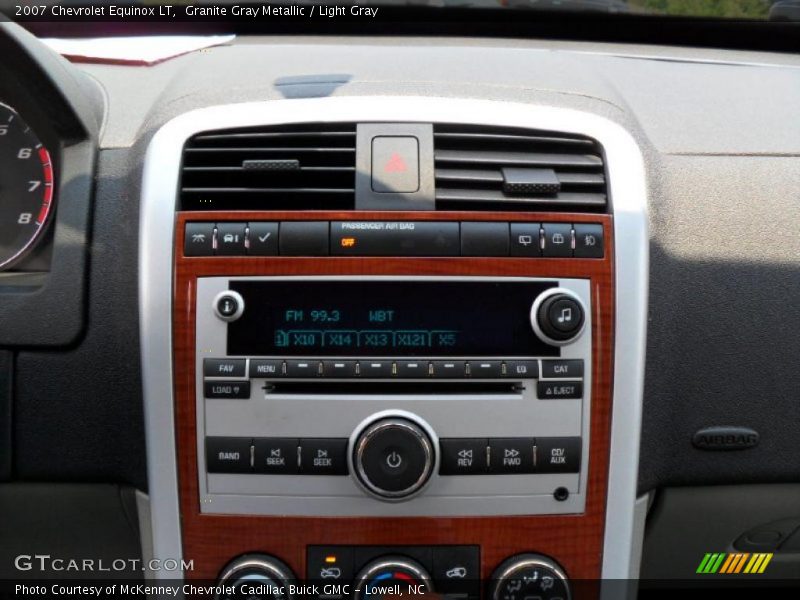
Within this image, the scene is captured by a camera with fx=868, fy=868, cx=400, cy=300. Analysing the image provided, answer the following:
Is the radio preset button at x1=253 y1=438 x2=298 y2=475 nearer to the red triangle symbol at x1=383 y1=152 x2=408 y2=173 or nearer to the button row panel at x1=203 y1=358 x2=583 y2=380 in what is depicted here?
the button row panel at x1=203 y1=358 x2=583 y2=380

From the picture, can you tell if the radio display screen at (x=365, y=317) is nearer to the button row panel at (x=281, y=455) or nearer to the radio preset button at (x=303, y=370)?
the radio preset button at (x=303, y=370)

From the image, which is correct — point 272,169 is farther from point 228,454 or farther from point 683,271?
point 683,271

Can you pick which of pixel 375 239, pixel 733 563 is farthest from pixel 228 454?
pixel 733 563

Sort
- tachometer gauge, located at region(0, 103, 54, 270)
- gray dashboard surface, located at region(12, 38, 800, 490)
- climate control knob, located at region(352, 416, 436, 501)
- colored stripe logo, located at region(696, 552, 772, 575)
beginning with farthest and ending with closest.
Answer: colored stripe logo, located at region(696, 552, 772, 575) → tachometer gauge, located at region(0, 103, 54, 270) → gray dashboard surface, located at region(12, 38, 800, 490) → climate control knob, located at region(352, 416, 436, 501)

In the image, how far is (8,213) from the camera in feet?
6.88

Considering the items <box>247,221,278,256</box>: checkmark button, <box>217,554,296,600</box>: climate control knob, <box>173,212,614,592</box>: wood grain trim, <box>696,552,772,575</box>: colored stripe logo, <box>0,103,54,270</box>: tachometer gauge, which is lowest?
<box>696,552,772,575</box>: colored stripe logo

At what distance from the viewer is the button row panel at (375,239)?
1.82 metres

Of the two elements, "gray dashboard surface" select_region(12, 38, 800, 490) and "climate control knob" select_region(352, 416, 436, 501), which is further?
"gray dashboard surface" select_region(12, 38, 800, 490)

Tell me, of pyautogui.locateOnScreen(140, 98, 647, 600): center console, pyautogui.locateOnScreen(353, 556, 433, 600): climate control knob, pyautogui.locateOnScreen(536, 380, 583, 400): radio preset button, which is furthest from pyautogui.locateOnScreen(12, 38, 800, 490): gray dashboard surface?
pyautogui.locateOnScreen(353, 556, 433, 600): climate control knob

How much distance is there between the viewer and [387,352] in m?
1.83

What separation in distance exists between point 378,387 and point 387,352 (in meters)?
0.08

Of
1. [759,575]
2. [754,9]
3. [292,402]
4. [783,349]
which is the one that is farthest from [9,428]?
[754,9]

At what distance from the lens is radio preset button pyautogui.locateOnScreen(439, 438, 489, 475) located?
5.99ft

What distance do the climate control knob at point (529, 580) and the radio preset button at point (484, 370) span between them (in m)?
0.41
